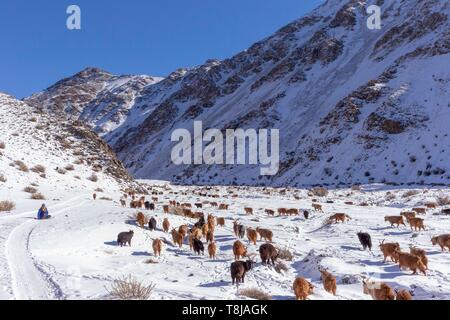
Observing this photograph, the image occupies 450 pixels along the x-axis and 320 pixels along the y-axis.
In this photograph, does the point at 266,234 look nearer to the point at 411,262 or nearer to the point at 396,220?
the point at 411,262

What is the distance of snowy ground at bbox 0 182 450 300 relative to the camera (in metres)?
8.66

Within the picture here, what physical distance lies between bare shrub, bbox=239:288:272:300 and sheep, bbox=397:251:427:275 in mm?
4805

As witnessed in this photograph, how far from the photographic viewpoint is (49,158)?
129 feet

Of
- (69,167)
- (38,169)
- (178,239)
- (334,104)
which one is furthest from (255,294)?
(334,104)

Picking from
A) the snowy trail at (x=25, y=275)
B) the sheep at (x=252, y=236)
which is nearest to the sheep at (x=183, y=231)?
the sheep at (x=252, y=236)

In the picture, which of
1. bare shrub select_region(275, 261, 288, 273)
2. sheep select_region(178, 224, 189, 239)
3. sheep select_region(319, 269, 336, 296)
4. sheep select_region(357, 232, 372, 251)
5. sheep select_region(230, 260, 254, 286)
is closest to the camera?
sheep select_region(319, 269, 336, 296)

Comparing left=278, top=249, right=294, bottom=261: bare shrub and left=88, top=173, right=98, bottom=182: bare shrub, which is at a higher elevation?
left=88, top=173, right=98, bottom=182: bare shrub

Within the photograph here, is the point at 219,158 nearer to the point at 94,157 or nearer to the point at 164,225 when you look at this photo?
the point at 94,157

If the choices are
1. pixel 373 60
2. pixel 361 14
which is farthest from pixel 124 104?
pixel 373 60

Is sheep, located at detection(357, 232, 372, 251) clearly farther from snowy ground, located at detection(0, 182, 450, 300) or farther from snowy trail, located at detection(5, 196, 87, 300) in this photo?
snowy trail, located at detection(5, 196, 87, 300)

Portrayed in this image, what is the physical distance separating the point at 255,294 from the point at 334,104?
6759 cm

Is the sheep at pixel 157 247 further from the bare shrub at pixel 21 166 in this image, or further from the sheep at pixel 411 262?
the bare shrub at pixel 21 166

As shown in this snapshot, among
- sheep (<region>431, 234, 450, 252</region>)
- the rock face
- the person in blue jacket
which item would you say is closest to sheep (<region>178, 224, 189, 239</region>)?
the person in blue jacket
